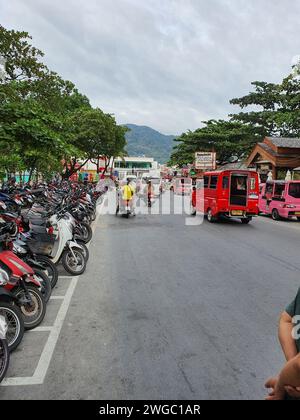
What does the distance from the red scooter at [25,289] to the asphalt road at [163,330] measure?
0.21 metres

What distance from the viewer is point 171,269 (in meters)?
6.97

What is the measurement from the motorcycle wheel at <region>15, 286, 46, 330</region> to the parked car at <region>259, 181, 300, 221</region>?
1314cm

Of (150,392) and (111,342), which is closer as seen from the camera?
(150,392)

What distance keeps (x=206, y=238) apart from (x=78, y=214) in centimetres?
405

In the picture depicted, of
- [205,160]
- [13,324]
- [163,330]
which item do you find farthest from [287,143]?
Answer: [13,324]

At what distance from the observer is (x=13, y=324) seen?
12.3 feet

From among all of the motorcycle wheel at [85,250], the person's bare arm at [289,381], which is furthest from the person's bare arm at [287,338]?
the motorcycle wheel at [85,250]

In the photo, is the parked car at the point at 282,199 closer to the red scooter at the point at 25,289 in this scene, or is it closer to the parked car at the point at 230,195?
the parked car at the point at 230,195

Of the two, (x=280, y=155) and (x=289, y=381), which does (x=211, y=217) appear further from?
(x=280, y=155)

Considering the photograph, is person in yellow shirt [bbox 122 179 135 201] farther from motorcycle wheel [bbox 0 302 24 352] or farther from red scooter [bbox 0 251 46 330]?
motorcycle wheel [bbox 0 302 24 352]

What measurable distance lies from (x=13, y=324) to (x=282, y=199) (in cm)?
1398

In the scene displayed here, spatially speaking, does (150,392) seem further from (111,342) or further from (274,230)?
(274,230)
